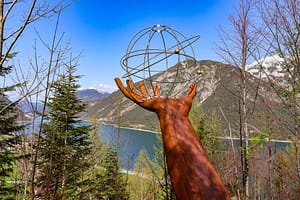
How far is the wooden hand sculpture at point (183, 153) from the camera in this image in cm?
150

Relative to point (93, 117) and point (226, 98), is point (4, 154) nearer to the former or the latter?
point (93, 117)

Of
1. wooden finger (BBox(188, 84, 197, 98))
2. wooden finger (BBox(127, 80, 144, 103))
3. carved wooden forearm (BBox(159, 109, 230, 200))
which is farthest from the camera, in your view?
wooden finger (BBox(188, 84, 197, 98))

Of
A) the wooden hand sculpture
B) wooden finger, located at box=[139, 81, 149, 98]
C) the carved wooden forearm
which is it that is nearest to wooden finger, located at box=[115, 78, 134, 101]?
the wooden hand sculpture

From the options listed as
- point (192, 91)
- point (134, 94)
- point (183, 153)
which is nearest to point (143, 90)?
point (134, 94)

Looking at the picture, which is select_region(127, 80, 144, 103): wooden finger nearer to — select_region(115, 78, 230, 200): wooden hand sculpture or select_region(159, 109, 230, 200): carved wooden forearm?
select_region(115, 78, 230, 200): wooden hand sculpture

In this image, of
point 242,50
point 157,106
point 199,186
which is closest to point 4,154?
point 157,106

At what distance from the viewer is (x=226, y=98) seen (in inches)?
261

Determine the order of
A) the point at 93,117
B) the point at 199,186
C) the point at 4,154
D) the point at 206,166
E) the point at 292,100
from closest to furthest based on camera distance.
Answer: the point at 199,186 < the point at 206,166 < the point at 292,100 < the point at 4,154 < the point at 93,117

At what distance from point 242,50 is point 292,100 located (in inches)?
110

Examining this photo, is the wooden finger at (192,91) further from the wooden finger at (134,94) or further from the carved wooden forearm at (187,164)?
the wooden finger at (134,94)

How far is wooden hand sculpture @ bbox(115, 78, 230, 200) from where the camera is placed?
58.9 inches

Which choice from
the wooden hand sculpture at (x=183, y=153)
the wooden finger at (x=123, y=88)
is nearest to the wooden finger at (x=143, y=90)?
the wooden hand sculpture at (x=183, y=153)

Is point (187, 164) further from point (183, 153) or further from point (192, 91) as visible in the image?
point (192, 91)

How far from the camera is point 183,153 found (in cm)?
167
